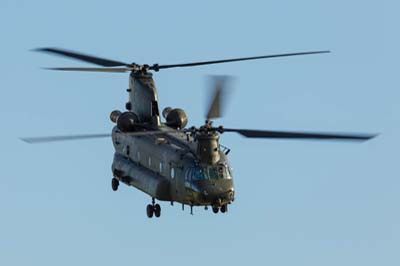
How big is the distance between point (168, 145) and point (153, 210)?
3818 millimetres

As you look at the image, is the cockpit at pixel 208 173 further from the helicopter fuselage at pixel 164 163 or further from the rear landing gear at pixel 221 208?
the rear landing gear at pixel 221 208

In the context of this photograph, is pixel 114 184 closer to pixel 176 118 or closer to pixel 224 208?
pixel 176 118

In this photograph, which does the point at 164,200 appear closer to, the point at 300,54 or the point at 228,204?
the point at 228,204

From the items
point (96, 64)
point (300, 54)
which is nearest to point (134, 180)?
point (96, 64)

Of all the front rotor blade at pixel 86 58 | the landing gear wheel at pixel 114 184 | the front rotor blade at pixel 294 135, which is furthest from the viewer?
the landing gear wheel at pixel 114 184

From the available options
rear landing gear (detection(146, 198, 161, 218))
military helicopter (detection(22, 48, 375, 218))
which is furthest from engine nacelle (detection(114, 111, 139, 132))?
rear landing gear (detection(146, 198, 161, 218))

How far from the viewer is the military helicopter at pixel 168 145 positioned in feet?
222

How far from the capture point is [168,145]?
235ft

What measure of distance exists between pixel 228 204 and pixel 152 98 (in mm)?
11389

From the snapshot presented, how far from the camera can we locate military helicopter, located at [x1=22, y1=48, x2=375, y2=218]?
6756 cm

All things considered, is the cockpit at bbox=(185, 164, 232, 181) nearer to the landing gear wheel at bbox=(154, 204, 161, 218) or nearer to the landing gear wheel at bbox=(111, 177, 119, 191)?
the landing gear wheel at bbox=(154, 204, 161, 218)

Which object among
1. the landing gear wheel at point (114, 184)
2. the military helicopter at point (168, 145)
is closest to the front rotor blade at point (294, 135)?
the military helicopter at point (168, 145)

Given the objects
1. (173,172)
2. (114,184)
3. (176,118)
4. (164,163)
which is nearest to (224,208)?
(173,172)

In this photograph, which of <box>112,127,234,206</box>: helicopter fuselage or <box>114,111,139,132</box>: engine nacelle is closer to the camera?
<box>112,127,234,206</box>: helicopter fuselage
